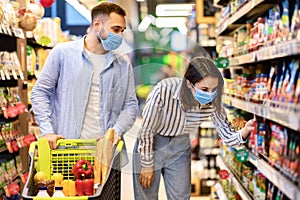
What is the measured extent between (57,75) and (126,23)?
0.56 m

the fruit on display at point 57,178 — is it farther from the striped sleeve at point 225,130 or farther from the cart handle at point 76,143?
the striped sleeve at point 225,130

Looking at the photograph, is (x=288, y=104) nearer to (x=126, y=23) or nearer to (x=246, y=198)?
(x=126, y=23)

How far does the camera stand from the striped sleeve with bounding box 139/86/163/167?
3461 millimetres

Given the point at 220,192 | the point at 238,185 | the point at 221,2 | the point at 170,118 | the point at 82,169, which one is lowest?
the point at 220,192

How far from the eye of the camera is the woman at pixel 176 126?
3268 mm

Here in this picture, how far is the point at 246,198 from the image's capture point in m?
3.99

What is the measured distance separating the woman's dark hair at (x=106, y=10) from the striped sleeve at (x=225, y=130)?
781 millimetres

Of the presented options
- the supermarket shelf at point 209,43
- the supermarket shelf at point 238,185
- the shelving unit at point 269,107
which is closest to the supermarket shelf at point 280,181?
the shelving unit at point 269,107

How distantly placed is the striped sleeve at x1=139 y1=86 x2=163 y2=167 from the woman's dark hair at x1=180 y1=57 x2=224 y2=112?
0.15 m

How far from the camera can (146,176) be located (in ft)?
11.7

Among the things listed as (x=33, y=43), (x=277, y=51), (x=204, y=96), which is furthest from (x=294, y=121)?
(x=33, y=43)

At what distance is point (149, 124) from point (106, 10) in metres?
0.70

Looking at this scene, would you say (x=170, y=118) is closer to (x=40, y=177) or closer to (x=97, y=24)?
(x=97, y=24)

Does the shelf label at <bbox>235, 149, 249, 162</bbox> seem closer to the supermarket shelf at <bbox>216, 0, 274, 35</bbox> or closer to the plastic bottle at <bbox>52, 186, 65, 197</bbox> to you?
the supermarket shelf at <bbox>216, 0, 274, 35</bbox>
